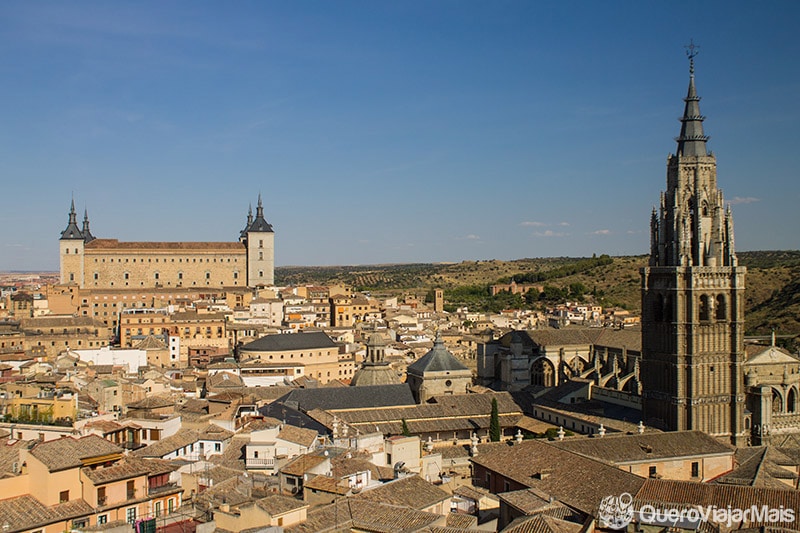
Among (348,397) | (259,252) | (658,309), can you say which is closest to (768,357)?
(658,309)

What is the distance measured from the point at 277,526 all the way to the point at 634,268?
87.3 metres

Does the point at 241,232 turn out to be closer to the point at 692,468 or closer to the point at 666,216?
the point at 666,216

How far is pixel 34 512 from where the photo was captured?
15.2 meters

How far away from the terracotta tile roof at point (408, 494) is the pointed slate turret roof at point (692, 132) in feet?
61.1

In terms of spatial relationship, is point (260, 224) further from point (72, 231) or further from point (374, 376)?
point (374, 376)

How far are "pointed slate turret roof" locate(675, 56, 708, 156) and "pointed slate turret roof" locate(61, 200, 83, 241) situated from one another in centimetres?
6647

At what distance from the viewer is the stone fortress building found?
83.8 m

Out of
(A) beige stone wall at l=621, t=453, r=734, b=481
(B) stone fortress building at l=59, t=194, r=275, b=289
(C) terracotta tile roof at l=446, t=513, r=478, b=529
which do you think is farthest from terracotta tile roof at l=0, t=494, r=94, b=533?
(B) stone fortress building at l=59, t=194, r=275, b=289

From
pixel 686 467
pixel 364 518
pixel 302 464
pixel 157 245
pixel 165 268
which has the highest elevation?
pixel 157 245

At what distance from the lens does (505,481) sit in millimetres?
21375

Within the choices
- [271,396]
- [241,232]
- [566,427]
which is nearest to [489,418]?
[566,427]

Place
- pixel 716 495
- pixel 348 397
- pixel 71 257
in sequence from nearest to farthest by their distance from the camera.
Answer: pixel 716 495 → pixel 348 397 → pixel 71 257

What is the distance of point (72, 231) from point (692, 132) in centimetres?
6777

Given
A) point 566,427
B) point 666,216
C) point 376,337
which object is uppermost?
point 666,216
